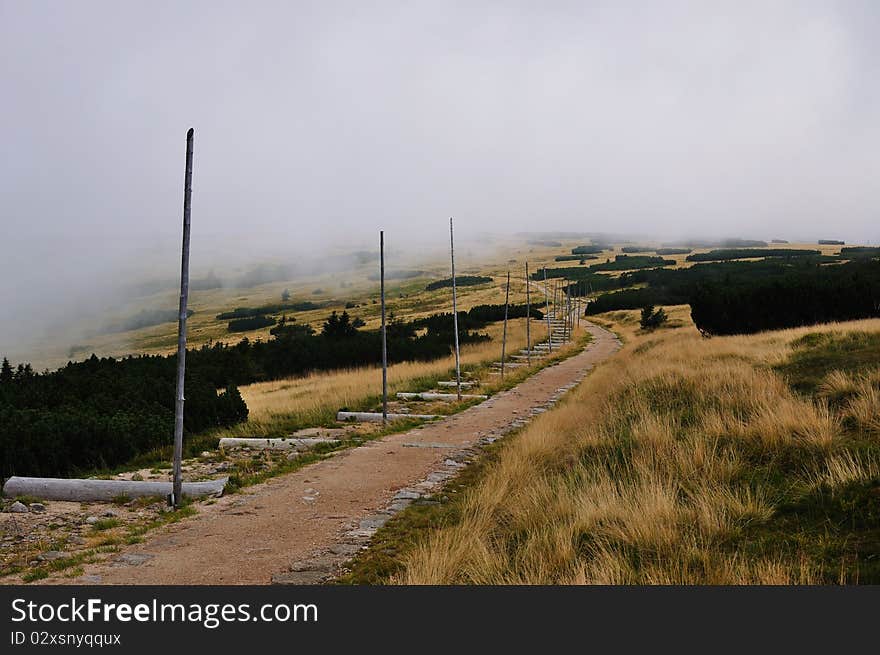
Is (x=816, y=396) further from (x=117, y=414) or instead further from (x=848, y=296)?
(x=848, y=296)

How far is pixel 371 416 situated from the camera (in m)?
15.8

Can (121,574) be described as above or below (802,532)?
below

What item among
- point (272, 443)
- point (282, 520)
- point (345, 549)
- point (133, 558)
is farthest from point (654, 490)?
point (272, 443)

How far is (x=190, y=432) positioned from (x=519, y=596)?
12.4 m

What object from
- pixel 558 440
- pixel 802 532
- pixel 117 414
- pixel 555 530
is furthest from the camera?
pixel 117 414

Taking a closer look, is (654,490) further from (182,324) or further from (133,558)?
(182,324)

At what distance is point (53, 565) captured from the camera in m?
6.10

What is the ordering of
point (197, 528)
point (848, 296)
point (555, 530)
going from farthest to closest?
point (848, 296) < point (197, 528) < point (555, 530)

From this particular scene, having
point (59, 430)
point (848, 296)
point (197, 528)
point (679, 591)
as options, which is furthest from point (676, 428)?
point (848, 296)

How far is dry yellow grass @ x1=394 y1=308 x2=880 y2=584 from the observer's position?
4.73 meters

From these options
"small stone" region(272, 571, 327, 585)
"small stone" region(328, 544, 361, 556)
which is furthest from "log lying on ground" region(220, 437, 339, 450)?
"small stone" region(272, 571, 327, 585)

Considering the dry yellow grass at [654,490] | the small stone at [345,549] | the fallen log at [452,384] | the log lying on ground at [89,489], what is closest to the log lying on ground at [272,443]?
the log lying on ground at [89,489]

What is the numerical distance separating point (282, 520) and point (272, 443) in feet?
18.0

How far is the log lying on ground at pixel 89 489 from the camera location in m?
8.86
